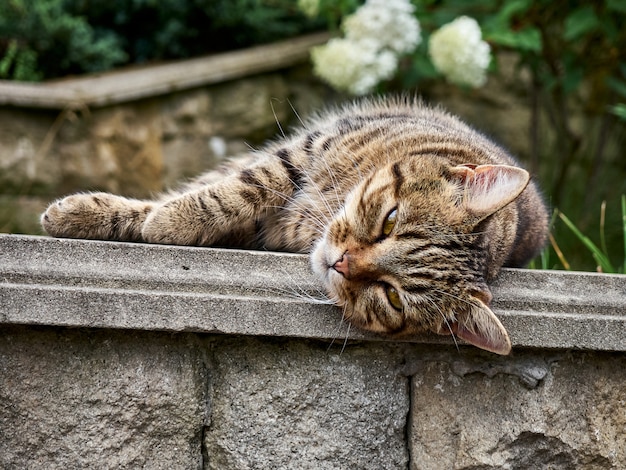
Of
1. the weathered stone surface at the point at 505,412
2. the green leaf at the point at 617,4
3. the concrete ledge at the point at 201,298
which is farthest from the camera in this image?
the green leaf at the point at 617,4

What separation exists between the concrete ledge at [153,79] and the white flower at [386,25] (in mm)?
1116

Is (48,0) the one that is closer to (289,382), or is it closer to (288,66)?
(288,66)

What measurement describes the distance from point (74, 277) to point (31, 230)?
2515 millimetres

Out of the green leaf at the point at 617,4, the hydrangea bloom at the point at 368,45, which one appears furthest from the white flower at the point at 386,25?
the green leaf at the point at 617,4

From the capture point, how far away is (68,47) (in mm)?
4496

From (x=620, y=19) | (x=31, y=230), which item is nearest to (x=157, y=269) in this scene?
(x=31, y=230)

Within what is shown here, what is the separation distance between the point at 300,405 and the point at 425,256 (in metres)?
0.46

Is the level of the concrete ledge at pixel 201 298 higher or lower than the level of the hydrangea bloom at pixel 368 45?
lower

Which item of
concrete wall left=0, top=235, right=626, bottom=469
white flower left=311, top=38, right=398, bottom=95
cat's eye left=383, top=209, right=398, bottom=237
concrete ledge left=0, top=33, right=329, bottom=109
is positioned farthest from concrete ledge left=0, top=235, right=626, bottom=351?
concrete ledge left=0, top=33, right=329, bottom=109

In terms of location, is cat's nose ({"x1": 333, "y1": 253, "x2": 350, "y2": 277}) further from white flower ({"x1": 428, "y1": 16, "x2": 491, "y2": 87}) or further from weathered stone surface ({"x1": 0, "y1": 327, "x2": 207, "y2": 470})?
white flower ({"x1": 428, "y1": 16, "x2": 491, "y2": 87})

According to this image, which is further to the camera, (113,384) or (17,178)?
(17,178)

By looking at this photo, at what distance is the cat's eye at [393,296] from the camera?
1.75 meters

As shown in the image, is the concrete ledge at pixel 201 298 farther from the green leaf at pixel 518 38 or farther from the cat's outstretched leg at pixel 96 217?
the green leaf at pixel 518 38

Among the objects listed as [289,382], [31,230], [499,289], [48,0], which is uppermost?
[48,0]
